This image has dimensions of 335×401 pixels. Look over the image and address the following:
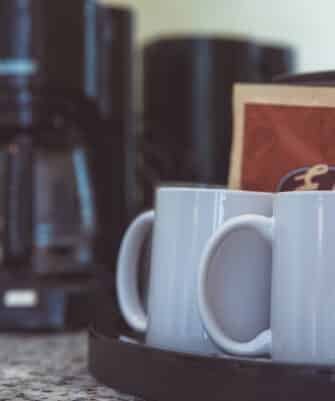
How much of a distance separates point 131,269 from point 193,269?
4.0 inches

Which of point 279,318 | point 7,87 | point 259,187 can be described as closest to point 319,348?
point 279,318

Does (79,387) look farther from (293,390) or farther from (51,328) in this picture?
(51,328)

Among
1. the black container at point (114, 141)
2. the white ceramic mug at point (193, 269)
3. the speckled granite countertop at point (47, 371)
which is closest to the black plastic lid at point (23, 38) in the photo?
the black container at point (114, 141)

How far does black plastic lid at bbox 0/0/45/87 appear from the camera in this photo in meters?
0.92

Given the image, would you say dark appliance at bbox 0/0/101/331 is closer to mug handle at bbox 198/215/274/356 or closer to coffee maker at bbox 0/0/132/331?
coffee maker at bbox 0/0/132/331

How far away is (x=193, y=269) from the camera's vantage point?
0.56 metres

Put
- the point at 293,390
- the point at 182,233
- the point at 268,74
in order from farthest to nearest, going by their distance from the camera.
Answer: the point at 268,74 < the point at 182,233 < the point at 293,390

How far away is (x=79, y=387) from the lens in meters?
0.58

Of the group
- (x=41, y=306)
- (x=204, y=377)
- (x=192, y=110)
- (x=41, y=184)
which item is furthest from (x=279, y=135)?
(x=192, y=110)

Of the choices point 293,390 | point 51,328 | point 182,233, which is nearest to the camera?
point 293,390

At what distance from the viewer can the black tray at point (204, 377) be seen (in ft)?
1.49

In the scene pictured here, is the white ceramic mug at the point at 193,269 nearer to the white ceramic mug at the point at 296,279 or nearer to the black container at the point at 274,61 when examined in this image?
the white ceramic mug at the point at 296,279

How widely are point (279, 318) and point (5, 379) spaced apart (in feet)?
0.73

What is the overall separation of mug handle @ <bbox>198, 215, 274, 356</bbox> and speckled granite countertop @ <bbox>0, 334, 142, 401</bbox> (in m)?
0.07
